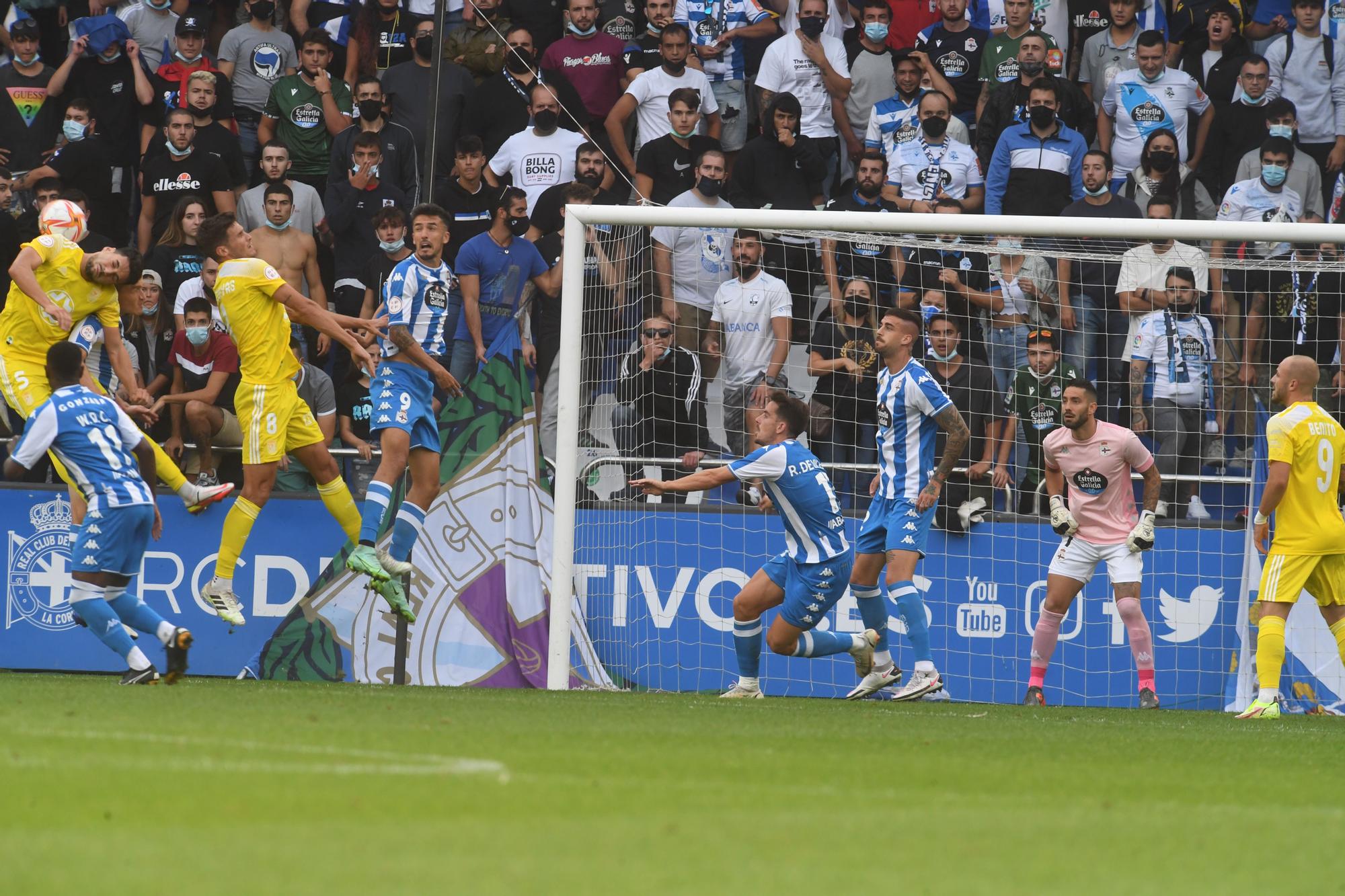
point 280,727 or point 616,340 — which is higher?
point 616,340

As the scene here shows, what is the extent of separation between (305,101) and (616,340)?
450 cm

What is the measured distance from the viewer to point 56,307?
10.9 m

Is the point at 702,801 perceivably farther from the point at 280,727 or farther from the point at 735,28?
the point at 735,28

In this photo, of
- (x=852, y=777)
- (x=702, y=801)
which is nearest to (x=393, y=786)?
(x=702, y=801)

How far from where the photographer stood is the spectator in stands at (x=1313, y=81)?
14.9 meters

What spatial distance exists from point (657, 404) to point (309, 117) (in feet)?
16.2

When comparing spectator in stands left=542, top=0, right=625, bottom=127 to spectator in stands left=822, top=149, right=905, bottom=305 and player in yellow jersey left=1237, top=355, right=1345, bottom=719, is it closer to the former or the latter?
spectator in stands left=822, top=149, right=905, bottom=305

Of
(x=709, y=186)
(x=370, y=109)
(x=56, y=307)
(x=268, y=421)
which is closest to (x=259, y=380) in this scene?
(x=268, y=421)

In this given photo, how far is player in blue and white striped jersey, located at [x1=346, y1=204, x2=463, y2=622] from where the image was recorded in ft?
35.1

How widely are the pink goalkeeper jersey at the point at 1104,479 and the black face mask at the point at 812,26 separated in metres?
5.47

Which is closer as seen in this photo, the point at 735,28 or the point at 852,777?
the point at 852,777

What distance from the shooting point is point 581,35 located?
1523 centimetres

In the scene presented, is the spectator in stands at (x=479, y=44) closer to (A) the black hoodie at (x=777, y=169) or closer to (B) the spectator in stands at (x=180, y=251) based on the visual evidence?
(A) the black hoodie at (x=777, y=169)

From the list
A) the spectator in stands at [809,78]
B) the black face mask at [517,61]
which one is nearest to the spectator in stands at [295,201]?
the black face mask at [517,61]
